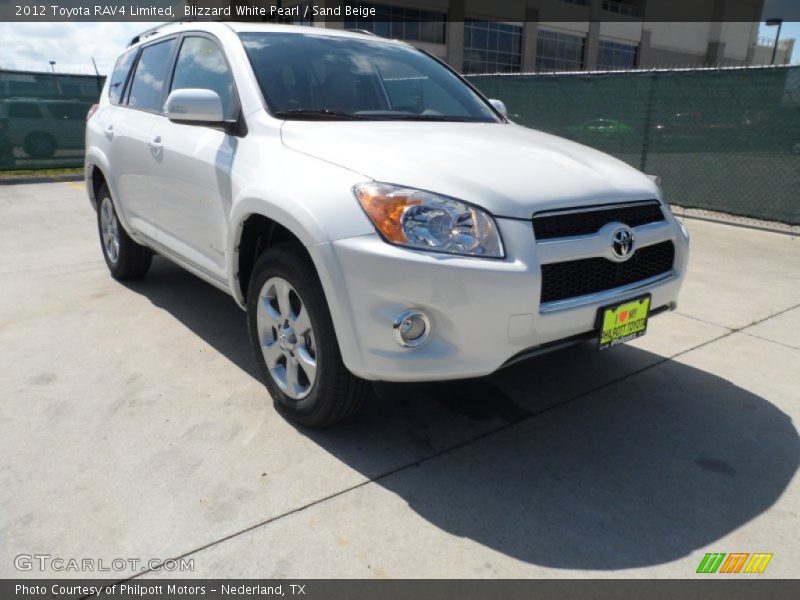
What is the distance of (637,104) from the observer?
8.93 metres

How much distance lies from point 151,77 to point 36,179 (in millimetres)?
9153

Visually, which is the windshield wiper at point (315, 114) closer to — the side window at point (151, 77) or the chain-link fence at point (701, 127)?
the side window at point (151, 77)

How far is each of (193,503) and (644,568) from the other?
162 centimetres

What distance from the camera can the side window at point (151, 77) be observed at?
4.05 m

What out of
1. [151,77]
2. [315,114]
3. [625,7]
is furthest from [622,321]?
[625,7]

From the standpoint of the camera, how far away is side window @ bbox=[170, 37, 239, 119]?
10.6 ft

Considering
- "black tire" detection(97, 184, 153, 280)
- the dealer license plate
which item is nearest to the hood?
the dealer license plate

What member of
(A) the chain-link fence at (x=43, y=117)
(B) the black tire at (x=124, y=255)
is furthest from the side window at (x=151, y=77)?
(A) the chain-link fence at (x=43, y=117)

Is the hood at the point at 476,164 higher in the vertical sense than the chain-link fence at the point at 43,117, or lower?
higher

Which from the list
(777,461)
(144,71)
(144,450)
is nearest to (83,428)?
(144,450)

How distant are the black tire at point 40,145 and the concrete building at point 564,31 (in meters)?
19.4

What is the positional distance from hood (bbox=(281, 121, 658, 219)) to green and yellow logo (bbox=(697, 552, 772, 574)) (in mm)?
1356

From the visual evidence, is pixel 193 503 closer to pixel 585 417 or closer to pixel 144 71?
pixel 585 417
